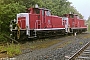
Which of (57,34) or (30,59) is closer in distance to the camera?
(30,59)

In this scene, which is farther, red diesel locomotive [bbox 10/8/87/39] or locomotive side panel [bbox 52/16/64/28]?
locomotive side panel [bbox 52/16/64/28]

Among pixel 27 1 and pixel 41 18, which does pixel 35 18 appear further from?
pixel 27 1

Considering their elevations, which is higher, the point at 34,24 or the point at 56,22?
the point at 56,22

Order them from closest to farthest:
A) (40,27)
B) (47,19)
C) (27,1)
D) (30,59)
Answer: (30,59), (40,27), (47,19), (27,1)

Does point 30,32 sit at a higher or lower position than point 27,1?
lower

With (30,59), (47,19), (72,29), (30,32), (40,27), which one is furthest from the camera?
(72,29)

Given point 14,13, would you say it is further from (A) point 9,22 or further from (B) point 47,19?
(B) point 47,19

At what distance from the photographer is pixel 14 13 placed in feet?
51.7

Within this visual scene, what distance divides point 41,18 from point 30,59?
8830 mm

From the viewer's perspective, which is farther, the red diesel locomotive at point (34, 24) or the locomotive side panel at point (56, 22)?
the locomotive side panel at point (56, 22)

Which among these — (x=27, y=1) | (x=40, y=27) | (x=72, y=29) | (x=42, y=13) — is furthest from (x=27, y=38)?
(x=72, y=29)

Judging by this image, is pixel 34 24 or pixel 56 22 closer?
pixel 34 24

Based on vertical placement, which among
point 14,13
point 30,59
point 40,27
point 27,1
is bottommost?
point 30,59

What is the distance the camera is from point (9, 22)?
50.5 ft
